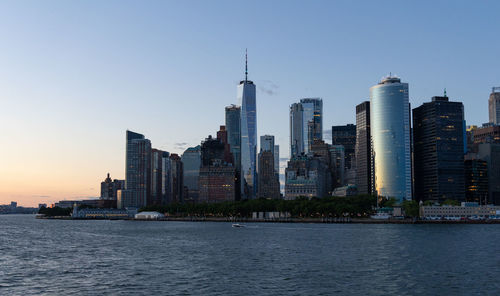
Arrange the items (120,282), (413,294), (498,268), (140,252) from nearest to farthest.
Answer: (413,294) → (120,282) → (498,268) → (140,252)

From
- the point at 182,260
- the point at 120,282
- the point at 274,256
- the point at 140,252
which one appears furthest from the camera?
the point at 140,252

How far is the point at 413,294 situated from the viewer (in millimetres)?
61156

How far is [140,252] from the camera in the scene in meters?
108

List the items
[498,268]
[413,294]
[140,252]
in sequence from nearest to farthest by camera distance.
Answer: [413,294]
[498,268]
[140,252]

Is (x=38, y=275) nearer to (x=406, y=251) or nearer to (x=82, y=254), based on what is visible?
(x=82, y=254)

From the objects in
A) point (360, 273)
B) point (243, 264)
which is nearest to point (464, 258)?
point (360, 273)

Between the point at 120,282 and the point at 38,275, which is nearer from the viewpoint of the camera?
the point at 120,282

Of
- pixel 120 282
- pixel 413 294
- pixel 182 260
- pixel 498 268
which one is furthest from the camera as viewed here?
pixel 182 260

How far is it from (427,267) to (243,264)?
29.0 metres

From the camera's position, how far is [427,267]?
84062mm

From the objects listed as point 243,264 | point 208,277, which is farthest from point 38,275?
point 243,264

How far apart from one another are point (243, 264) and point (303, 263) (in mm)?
9901

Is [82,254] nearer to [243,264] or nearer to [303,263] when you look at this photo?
[243,264]

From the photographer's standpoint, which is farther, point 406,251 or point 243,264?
point 406,251
